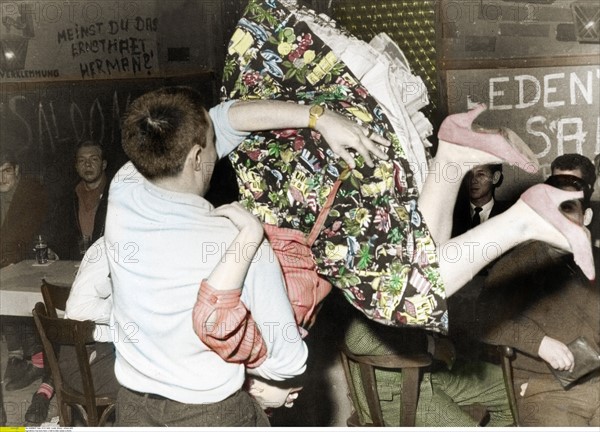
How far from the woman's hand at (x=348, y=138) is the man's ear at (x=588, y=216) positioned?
0.44 m

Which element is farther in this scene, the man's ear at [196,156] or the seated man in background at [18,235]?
the seated man in background at [18,235]

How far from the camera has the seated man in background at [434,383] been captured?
5.27 ft

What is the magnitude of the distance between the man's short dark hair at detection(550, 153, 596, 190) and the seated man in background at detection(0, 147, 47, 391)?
1064mm

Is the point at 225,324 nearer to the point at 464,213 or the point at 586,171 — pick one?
the point at 464,213

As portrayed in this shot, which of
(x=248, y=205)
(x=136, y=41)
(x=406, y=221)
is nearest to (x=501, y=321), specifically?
(x=406, y=221)

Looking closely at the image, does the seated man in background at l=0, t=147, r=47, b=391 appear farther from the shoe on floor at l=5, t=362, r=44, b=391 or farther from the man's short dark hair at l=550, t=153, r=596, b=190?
the man's short dark hair at l=550, t=153, r=596, b=190

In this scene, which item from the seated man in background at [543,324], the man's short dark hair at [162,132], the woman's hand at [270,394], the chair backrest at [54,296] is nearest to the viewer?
the man's short dark hair at [162,132]

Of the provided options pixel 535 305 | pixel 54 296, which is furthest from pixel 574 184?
pixel 54 296

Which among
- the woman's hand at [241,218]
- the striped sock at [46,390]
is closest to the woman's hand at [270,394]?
the woman's hand at [241,218]

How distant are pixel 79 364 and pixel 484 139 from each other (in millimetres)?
933

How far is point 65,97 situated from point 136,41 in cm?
19

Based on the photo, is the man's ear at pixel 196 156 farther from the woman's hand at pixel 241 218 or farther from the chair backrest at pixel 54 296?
the chair backrest at pixel 54 296

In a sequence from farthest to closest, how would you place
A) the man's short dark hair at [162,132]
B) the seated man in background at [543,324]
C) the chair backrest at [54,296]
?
the chair backrest at [54,296], the seated man in background at [543,324], the man's short dark hair at [162,132]

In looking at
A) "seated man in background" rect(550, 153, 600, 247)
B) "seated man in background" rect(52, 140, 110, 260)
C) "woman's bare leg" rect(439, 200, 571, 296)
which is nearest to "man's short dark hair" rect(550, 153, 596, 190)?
"seated man in background" rect(550, 153, 600, 247)
